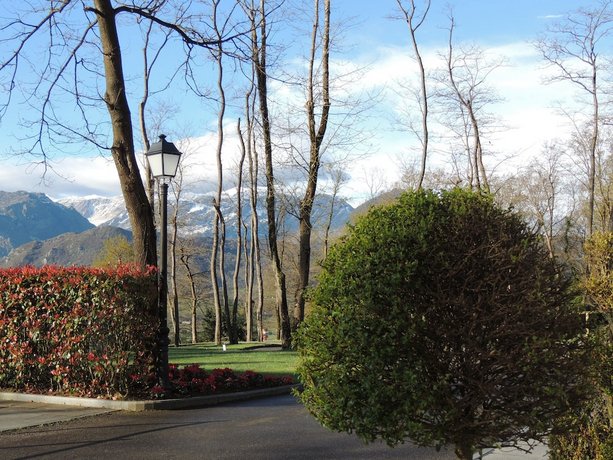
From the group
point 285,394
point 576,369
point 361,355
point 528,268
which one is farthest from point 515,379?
point 285,394

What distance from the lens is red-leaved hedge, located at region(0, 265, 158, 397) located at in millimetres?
11961

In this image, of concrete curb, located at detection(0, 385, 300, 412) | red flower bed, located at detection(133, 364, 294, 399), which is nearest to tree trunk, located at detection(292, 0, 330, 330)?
red flower bed, located at detection(133, 364, 294, 399)

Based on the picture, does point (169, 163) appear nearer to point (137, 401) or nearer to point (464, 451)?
point (137, 401)

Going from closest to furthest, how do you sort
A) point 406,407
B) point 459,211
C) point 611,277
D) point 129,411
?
point 406,407, point 459,211, point 611,277, point 129,411

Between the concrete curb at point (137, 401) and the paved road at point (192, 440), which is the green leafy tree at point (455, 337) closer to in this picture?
the paved road at point (192, 440)

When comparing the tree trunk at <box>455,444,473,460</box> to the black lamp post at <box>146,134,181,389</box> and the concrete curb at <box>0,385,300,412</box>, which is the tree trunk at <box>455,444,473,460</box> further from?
the black lamp post at <box>146,134,181,389</box>

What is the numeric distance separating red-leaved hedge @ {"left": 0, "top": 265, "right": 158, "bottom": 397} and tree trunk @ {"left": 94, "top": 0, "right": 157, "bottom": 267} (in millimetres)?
1505

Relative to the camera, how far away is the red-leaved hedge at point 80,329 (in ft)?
39.2

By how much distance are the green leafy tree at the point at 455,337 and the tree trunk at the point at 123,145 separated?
9.36m

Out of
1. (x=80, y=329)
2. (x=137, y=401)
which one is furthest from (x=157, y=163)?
(x=137, y=401)

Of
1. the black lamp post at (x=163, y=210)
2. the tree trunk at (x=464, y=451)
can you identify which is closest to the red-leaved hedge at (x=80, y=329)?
the black lamp post at (x=163, y=210)

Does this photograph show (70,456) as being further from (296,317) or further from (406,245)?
(296,317)

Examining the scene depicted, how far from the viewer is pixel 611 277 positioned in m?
7.78

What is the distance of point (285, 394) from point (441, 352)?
382 inches
